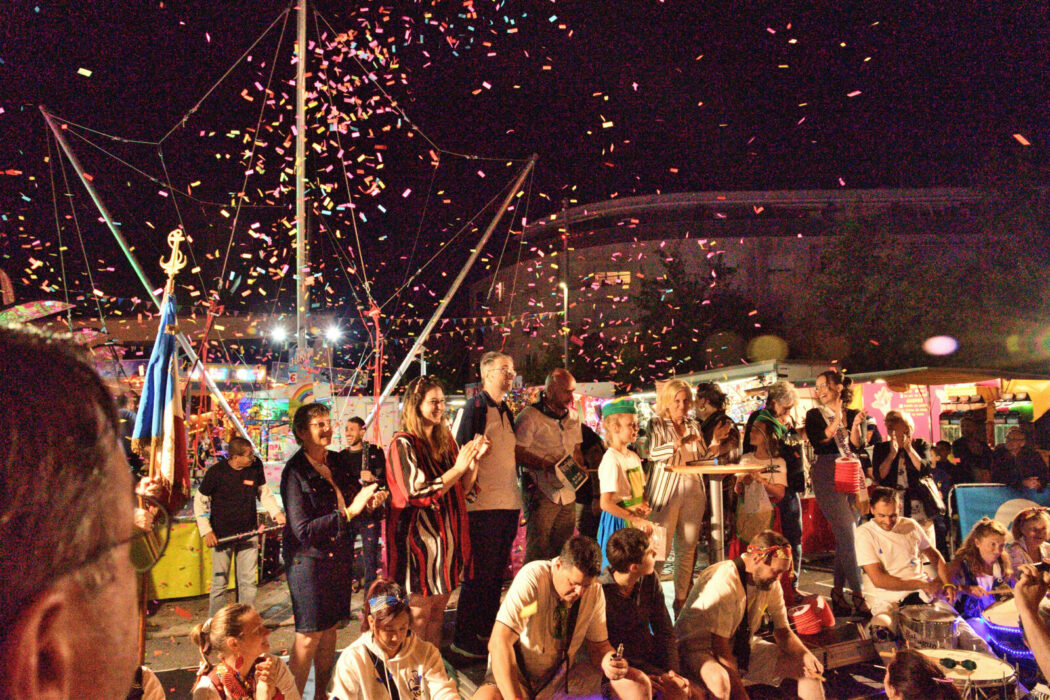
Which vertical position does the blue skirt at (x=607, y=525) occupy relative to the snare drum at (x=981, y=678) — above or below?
above

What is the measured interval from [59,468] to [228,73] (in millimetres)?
10879

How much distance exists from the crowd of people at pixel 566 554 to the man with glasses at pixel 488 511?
1 centimetres

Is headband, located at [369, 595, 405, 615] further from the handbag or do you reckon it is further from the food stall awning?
the food stall awning

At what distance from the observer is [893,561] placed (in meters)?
5.93

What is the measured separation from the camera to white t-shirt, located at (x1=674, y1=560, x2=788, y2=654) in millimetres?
4734

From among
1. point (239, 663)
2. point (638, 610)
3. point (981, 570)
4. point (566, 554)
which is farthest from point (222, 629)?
point (981, 570)

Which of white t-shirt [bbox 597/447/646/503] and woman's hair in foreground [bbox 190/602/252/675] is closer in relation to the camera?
woman's hair in foreground [bbox 190/602/252/675]

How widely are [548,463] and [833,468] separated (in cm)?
282

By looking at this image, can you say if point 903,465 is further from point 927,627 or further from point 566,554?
point 566,554

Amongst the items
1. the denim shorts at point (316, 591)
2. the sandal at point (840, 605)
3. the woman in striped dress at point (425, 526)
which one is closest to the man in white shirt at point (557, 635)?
the woman in striped dress at point (425, 526)

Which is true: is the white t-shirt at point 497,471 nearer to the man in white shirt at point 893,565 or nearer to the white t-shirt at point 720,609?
the white t-shirt at point 720,609

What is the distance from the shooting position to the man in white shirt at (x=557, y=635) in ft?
13.6

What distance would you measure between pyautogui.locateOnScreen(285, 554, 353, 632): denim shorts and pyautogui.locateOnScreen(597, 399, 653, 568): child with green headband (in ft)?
7.09

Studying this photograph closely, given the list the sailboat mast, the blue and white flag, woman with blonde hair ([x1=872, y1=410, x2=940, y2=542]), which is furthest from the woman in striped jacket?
the sailboat mast
